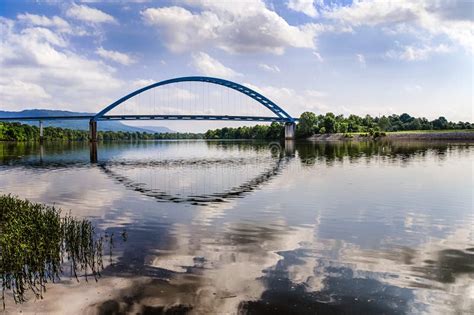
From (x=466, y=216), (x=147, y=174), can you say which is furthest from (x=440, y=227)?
(x=147, y=174)

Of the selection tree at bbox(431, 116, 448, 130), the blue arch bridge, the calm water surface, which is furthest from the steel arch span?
Answer: the calm water surface

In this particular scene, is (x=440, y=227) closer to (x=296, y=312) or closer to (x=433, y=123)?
(x=296, y=312)

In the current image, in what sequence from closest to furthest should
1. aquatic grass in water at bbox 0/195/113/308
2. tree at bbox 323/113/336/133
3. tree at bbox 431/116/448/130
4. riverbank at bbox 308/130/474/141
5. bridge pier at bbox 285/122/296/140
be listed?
aquatic grass in water at bbox 0/195/113/308 → riverbank at bbox 308/130/474/141 → tree at bbox 431/116/448/130 → tree at bbox 323/113/336/133 → bridge pier at bbox 285/122/296/140

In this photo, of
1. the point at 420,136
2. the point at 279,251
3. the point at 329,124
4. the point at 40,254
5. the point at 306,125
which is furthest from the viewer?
the point at 306,125

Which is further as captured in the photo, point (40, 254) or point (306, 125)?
point (306, 125)

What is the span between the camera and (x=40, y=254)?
995 cm

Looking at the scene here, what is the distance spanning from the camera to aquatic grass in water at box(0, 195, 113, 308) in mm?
8891

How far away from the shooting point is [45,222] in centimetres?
1237

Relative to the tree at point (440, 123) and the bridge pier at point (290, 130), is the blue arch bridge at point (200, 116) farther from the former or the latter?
the tree at point (440, 123)

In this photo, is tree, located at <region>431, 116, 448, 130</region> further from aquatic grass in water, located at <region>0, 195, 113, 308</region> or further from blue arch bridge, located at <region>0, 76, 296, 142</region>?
aquatic grass in water, located at <region>0, 195, 113, 308</region>

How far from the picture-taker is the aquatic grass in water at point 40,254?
8891 mm

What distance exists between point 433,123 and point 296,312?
172 meters

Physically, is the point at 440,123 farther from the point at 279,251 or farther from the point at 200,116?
the point at 279,251

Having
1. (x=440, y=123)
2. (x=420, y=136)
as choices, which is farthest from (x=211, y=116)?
(x=440, y=123)
